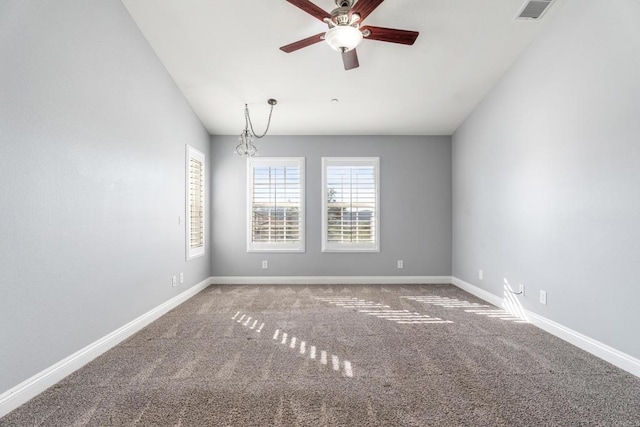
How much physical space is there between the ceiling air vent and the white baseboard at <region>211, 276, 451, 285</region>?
3697 mm

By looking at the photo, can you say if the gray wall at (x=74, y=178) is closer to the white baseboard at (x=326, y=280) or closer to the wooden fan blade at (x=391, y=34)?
the white baseboard at (x=326, y=280)

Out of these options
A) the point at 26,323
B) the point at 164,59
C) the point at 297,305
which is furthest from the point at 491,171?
the point at 26,323

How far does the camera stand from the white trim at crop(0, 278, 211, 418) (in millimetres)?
1833

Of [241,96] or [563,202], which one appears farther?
[241,96]

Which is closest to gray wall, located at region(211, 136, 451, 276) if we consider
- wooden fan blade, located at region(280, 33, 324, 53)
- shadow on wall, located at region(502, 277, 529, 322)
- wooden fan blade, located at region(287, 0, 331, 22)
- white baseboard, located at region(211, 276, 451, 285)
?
white baseboard, located at region(211, 276, 451, 285)

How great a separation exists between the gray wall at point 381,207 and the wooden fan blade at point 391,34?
109 inches

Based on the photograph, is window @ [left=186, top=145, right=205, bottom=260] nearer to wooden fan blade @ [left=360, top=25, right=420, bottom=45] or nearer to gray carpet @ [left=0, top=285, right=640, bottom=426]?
gray carpet @ [left=0, top=285, right=640, bottom=426]

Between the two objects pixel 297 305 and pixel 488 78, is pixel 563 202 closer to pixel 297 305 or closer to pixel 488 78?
pixel 488 78

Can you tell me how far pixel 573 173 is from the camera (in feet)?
9.30

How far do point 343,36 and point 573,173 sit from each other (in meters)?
2.28

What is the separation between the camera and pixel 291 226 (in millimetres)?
5410

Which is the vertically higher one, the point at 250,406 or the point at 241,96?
the point at 241,96

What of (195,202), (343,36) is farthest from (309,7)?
(195,202)

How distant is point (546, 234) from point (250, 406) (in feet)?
9.98
